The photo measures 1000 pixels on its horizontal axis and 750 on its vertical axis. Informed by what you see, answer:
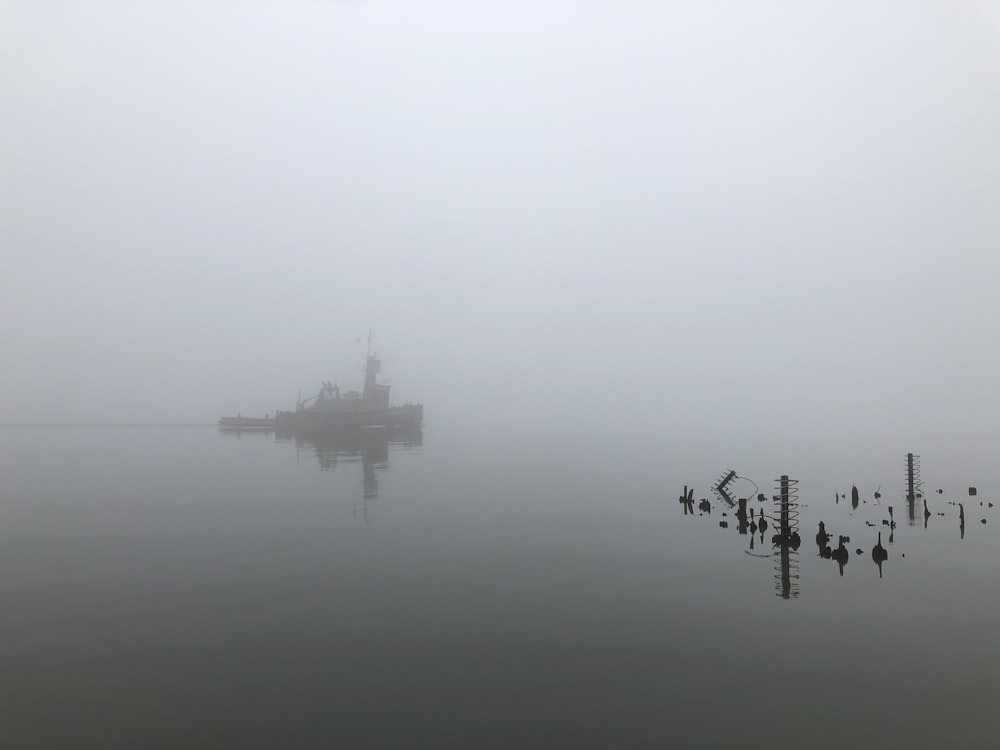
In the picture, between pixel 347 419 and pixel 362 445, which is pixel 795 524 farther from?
pixel 347 419

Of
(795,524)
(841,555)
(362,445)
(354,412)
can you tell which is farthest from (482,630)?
(354,412)

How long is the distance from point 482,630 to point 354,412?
11070 centimetres

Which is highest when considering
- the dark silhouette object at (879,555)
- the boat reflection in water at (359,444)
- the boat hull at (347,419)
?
the boat hull at (347,419)

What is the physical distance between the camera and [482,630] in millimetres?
18078

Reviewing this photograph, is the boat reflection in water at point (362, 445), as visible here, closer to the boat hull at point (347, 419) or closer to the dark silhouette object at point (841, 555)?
the boat hull at point (347, 419)

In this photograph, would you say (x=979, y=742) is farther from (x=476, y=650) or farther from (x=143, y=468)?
(x=143, y=468)

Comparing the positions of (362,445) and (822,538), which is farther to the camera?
(362,445)

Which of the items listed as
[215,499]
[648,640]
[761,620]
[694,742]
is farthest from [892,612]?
[215,499]

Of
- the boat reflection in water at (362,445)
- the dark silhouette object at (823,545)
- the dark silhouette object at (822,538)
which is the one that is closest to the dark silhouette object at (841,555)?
the dark silhouette object at (823,545)

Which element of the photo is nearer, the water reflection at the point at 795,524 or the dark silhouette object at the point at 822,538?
the water reflection at the point at 795,524

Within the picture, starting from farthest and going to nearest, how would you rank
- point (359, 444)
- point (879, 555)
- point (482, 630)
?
1. point (359, 444)
2. point (879, 555)
3. point (482, 630)

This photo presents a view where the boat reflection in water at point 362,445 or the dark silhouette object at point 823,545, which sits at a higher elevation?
the dark silhouette object at point 823,545

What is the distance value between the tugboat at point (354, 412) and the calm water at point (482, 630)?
3289 inches

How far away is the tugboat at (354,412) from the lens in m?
125
